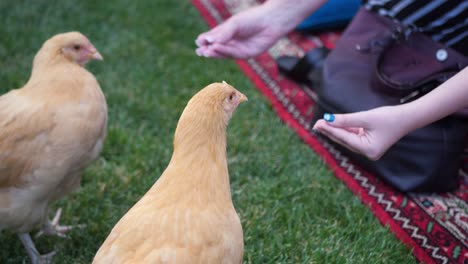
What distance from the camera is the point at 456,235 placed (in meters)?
2.52

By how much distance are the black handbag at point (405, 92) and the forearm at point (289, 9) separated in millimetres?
483

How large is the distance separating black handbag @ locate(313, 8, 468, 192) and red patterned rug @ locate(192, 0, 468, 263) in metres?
0.06

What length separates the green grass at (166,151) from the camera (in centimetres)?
241

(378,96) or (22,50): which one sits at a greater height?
(22,50)

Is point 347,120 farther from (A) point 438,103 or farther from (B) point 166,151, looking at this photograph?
(B) point 166,151

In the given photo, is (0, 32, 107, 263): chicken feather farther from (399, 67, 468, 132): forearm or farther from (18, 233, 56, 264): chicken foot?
(399, 67, 468, 132): forearm

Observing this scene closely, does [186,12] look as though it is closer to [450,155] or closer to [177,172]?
[450,155]

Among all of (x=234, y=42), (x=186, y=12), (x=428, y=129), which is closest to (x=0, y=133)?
(x=234, y=42)

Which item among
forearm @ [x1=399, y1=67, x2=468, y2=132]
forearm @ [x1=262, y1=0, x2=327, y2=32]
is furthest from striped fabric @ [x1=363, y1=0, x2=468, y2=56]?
forearm @ [x1=399, y1=67, x2=468, y2=132]

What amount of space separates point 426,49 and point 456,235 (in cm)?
96

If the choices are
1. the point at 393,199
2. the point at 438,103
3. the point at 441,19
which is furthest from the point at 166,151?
the point at 441,19

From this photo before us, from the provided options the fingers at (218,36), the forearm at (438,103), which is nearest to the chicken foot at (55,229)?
the fingers at (218,36)

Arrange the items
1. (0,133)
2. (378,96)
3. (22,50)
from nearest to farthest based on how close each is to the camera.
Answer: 1. (0,133)
2. (378,96)
3. (22,50)

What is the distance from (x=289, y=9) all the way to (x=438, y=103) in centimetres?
99
